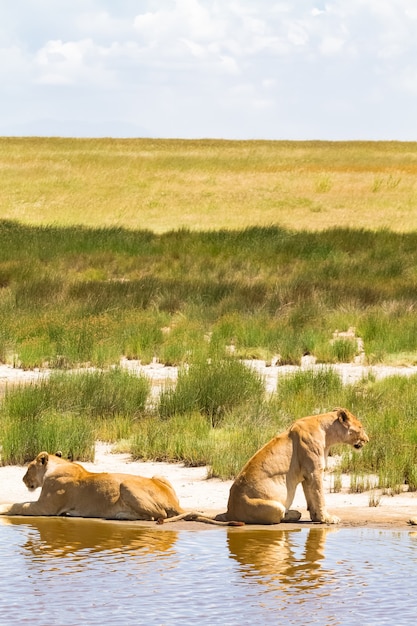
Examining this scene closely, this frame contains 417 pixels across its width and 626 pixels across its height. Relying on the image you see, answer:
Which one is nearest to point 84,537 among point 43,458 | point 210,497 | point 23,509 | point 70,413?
point 43,458

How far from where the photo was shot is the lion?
9.40 metres

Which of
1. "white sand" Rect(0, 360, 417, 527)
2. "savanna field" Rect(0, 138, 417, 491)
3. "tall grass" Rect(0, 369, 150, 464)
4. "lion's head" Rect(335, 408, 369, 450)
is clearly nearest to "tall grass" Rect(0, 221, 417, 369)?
"savanna field" Rect(0, 138, 417, 491)

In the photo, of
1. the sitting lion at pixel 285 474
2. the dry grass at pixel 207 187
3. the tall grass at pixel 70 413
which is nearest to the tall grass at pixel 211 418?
the tall grass at pixel 70 413

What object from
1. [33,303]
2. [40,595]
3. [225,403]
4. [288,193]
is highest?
[288,193]

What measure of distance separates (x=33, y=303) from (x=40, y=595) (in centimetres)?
1727

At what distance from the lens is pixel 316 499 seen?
9211mm

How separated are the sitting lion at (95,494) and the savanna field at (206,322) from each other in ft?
6.02

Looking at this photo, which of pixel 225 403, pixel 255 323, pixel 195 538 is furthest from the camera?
pixel 255 323

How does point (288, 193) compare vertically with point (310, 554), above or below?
above

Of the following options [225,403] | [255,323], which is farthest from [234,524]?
[255,323]

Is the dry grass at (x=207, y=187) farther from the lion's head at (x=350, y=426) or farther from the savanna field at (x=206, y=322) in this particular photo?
the lion's head at (x=350, y=426)

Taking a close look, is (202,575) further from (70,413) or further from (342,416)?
(70,413)

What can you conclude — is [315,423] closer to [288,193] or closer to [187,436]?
[187,436]

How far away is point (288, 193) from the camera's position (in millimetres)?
64688
